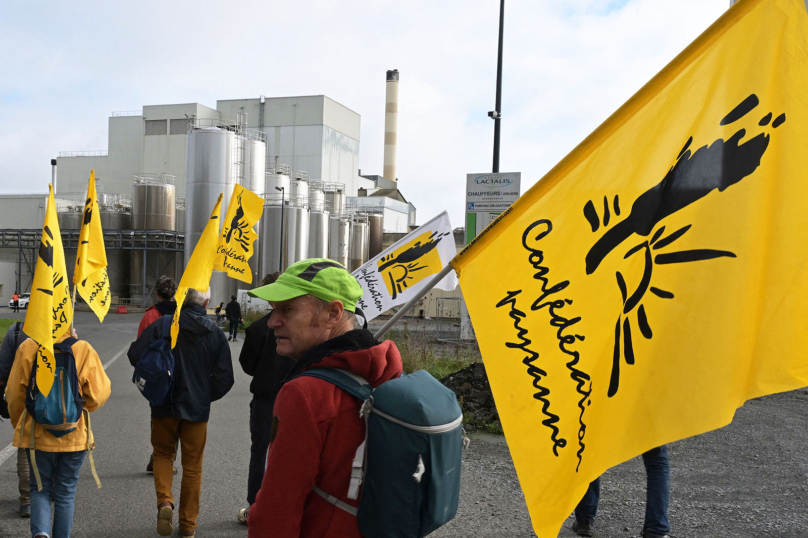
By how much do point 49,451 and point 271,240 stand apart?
42.9 m

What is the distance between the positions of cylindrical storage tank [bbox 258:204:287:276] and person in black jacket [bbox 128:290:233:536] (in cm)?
4151

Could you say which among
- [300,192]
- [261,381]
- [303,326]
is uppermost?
[300,192]

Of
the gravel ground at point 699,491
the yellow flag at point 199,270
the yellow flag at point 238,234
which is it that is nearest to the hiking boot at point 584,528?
the gravel ground at point 699,491

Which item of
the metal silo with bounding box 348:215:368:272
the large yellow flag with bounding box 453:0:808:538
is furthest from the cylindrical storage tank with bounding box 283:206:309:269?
the large yellow flag with bounding box 453:0:808:538

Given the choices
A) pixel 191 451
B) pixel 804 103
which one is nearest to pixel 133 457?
pixel 191 451

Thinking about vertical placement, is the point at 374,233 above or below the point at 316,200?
below

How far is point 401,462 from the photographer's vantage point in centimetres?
196

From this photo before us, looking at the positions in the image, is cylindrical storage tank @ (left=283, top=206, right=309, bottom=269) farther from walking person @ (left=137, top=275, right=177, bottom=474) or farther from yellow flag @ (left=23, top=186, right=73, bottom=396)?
yellow flag @ (left=23, top=186, right=73, bottom=396)

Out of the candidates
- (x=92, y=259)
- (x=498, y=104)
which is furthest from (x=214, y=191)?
(x=92, y=259)

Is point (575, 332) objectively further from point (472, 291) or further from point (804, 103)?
point (804, 103)

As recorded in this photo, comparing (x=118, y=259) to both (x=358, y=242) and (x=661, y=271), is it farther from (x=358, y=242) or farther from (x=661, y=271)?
(x=661, y=271)

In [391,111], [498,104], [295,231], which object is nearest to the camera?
[498,104]

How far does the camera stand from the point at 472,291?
2.38m

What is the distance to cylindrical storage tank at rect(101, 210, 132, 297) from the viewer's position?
5228cm
